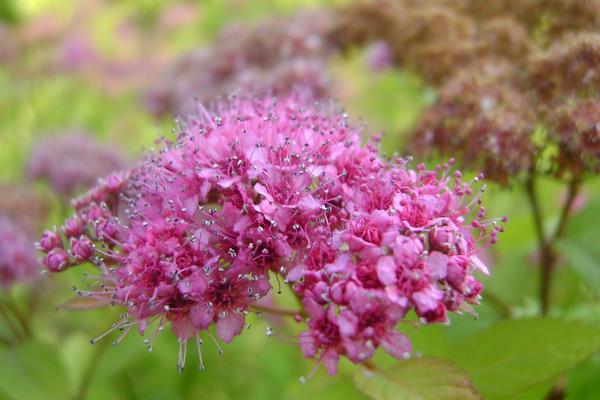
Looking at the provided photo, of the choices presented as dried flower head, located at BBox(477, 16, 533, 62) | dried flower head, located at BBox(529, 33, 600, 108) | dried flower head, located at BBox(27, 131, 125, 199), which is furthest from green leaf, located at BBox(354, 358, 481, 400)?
dried flower head, located at BBox(27, 131, 125, 199)

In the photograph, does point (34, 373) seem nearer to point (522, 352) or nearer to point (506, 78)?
point (522, 352)

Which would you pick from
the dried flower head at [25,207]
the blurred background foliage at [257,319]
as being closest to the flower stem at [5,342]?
the blurred background foliage at [257,319]

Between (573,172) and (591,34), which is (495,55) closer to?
(591,34)

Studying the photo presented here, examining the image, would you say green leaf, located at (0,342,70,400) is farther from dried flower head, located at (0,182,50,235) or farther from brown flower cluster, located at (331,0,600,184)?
brown flower cluster, located at (331,0,600,184)

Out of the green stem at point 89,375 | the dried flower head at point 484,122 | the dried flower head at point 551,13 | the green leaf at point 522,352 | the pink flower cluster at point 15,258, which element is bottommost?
the green stem at point 89,375

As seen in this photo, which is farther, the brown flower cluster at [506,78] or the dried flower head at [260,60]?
the dried flower head at [260,60]

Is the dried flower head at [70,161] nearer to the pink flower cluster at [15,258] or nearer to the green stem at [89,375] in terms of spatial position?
the pink flower cluster at [15,258]

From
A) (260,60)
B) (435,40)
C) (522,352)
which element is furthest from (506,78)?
(260,60)
